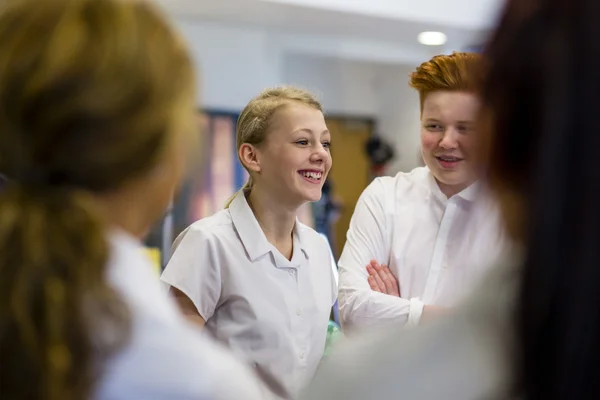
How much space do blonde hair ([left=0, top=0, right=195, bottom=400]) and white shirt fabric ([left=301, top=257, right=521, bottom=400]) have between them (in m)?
0.24

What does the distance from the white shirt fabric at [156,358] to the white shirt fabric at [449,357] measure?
12 centimetres

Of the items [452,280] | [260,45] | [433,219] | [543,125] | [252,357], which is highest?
[260,45]

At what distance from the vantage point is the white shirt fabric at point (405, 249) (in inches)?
76.4

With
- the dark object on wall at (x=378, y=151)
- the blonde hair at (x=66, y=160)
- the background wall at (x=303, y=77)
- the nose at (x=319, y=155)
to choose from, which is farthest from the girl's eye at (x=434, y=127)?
the dark object on wall at (x=378, y=151)

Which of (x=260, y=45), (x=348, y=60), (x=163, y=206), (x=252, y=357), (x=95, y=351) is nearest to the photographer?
(x=95, y=351)

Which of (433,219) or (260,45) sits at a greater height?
(260,45)

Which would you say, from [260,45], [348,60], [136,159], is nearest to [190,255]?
[136,159]

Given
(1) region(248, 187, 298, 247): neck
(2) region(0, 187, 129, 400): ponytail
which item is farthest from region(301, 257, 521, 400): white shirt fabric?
(1) region(248, 187, 298, 247): neck

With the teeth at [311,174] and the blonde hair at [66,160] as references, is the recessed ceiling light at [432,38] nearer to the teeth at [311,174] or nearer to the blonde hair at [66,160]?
the teeth at [311,174]

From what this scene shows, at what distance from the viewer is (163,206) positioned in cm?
91

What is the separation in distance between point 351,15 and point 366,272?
3.27 meters

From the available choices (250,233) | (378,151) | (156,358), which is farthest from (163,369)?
(378,151)

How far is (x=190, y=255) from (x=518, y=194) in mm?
1259

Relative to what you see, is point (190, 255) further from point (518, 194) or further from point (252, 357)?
point (518, 194)
